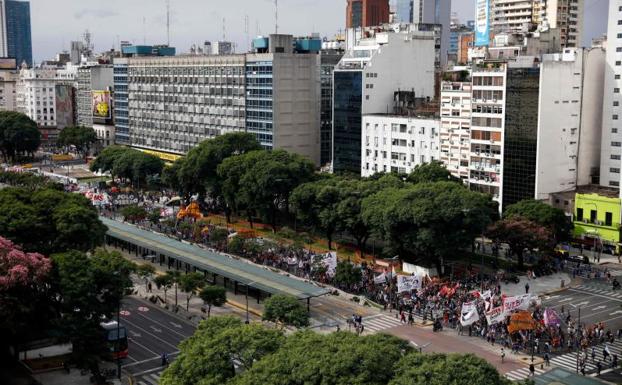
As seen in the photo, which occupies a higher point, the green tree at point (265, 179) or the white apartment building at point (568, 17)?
the white apartment building at point (568, 17)

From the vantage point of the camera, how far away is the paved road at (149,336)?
60.8 meters

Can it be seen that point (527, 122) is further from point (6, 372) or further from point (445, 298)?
point (6, 372)

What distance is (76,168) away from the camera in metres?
186

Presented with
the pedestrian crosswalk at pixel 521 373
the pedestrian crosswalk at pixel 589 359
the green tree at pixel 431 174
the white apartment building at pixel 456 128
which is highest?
the white apartment building at pixel 456 128

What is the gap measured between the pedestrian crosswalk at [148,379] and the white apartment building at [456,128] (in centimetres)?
6661

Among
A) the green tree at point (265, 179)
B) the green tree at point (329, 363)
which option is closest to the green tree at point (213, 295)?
the green tree at point (329, 363)

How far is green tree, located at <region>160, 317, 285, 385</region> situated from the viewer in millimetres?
42812

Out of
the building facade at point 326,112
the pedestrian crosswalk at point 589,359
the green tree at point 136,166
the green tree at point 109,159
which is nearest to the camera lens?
the pedestrian crosswalk at point 589,359

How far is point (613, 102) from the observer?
10581cm

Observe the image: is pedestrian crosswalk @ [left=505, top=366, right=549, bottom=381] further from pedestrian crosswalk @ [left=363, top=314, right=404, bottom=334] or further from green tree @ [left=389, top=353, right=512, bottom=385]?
green tree @ [left=389, top=353, right=512, bottom=385]

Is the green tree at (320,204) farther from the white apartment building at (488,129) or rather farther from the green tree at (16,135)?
the green tree at (16,135)

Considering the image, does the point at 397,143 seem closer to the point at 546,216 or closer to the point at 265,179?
the point at 265,179

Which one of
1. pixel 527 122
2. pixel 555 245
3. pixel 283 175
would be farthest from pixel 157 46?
pixel 555 245

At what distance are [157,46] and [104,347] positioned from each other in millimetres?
147001
